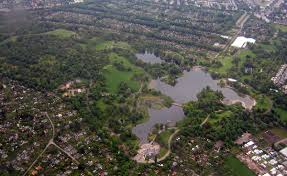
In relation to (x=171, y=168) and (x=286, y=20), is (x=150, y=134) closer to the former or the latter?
(x=171, y=168)

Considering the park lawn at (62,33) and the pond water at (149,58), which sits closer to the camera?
the pond water at (149,58)

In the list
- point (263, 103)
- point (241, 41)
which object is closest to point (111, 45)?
point (241, 41)

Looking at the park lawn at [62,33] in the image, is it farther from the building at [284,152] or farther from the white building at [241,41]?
the building at [284,152]

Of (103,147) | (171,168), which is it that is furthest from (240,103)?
(103,147)

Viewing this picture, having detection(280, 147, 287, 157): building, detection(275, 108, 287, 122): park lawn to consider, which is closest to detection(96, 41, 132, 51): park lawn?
detection(275, 108, 287, 122): park lawn

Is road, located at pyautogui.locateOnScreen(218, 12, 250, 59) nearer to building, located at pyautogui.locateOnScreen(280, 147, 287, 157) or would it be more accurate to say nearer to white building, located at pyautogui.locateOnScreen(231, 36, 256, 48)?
white building, located at pyautogui.locateOnScreen(231, 36, 256, 48)

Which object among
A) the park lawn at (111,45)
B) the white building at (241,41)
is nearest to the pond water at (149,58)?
the park lawn at (111,45)

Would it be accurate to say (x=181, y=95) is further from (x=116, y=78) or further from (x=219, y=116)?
→ (x=116, y=78)
